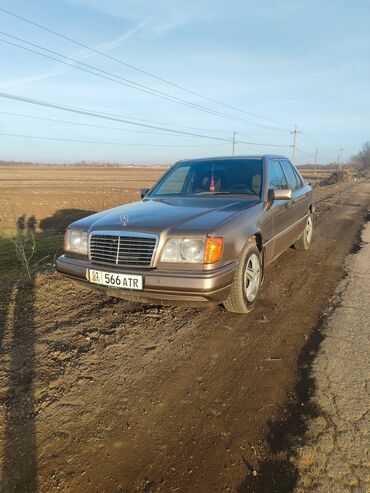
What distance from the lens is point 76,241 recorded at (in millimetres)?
3822

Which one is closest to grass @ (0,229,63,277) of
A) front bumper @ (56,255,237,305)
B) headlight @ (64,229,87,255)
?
headlight @ (64,229,87,255)

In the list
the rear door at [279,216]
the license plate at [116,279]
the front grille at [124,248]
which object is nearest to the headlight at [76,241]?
the front grille at [124,248]

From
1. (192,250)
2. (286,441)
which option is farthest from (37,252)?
(286,441)

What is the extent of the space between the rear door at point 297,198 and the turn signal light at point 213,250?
9.04 ft

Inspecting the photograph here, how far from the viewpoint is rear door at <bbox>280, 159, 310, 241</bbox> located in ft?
18.8

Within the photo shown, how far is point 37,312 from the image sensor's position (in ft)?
13.0

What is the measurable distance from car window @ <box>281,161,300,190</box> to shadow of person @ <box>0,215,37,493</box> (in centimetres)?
418

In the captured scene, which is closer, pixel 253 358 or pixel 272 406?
pixel 272 406

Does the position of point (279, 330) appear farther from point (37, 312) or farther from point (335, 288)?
point (37, 312)

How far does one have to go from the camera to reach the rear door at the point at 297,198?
5723 millimetres

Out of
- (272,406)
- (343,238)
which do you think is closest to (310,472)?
(272,406)

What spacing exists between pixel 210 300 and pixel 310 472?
5.04 feet

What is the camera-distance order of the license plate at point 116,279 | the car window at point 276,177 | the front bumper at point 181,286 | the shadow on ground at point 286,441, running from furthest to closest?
the car window at point 276,177
the license plate at point 116,279
the front bumper at point 181,286
the shadow on ground at point 286,441

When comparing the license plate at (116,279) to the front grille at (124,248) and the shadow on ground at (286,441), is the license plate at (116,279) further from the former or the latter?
the shadow on ground at (286,441)
